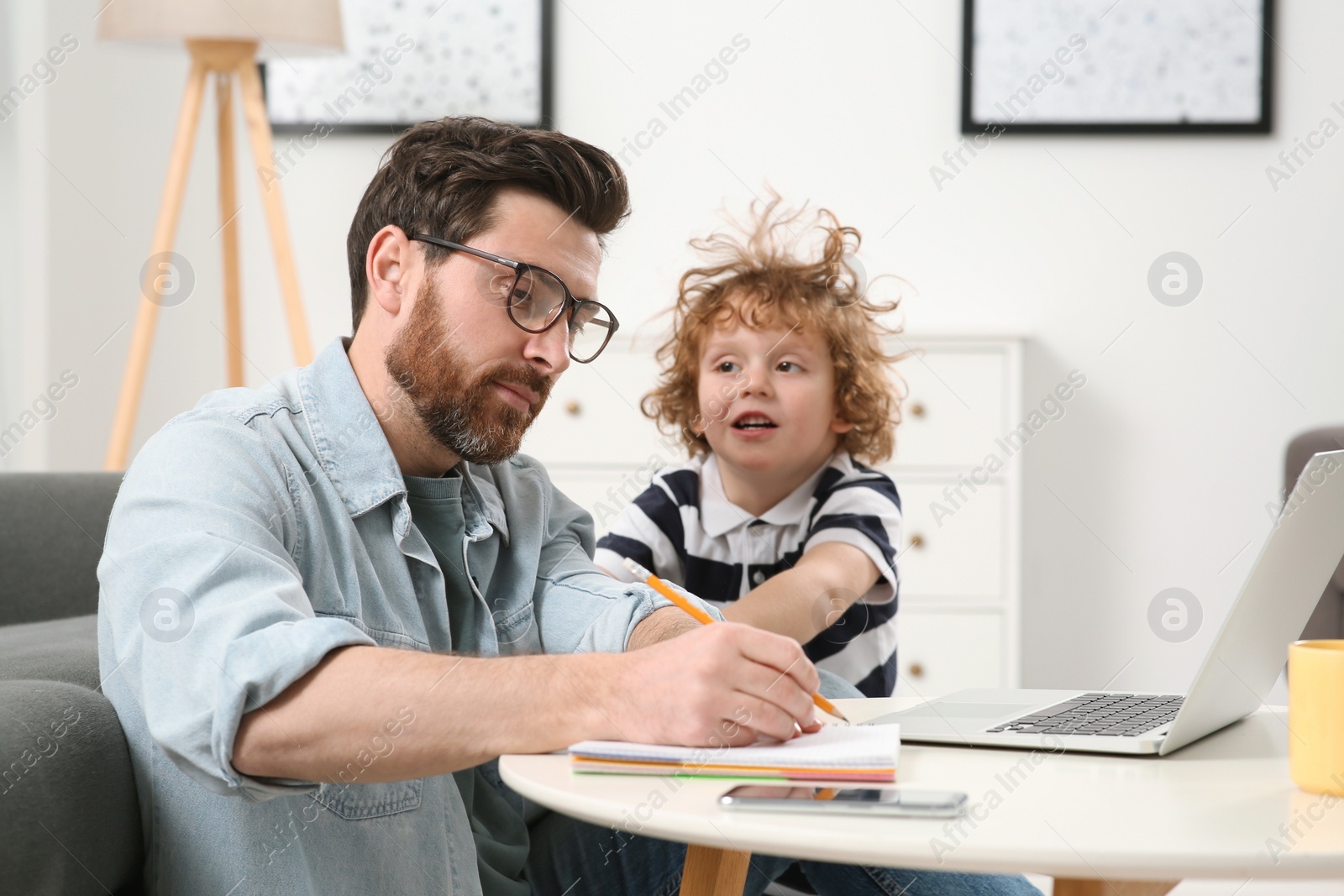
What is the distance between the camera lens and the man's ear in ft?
4.00

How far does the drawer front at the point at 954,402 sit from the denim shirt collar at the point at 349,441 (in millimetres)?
1819

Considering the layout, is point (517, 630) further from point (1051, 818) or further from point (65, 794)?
point (1051, 818)

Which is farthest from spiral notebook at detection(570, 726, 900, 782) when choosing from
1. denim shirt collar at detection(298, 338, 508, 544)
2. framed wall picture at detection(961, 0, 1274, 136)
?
framed wall picture at detection(961, 0, 1274, 136)

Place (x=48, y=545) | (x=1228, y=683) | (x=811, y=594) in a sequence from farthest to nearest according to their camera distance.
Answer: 1. (x=48, y=545)
2. (x=811, y=594)
3. (x=1228, y=683)

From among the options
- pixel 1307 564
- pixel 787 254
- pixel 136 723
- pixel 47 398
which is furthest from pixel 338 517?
pixel 47 398

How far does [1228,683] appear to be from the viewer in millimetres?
888

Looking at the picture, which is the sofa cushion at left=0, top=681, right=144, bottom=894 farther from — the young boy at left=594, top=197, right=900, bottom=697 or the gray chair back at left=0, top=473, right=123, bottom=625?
the young boy at left=594, top=197, right=900, bottom=697

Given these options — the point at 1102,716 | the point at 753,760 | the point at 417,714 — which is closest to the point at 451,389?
the point at 417,714

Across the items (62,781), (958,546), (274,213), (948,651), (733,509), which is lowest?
(948,651)

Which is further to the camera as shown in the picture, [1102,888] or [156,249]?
[156,249]

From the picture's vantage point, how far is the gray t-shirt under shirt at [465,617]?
3.86 ft

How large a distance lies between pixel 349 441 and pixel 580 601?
27cm

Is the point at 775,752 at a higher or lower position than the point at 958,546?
higher

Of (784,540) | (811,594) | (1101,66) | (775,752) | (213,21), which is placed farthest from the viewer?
(1101,66)
